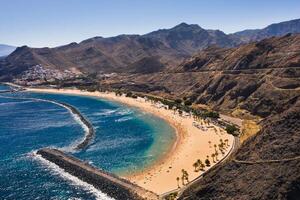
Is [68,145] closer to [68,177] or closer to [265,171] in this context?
[68,177]

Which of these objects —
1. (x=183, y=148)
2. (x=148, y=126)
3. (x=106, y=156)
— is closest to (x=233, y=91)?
(x=148, y=126)

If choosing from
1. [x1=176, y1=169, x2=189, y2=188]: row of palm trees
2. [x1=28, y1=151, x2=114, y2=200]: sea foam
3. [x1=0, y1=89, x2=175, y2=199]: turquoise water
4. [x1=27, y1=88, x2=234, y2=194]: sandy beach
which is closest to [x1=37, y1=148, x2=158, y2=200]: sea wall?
[x1=28, y1=151, x2=114, y2=200]: sea foam

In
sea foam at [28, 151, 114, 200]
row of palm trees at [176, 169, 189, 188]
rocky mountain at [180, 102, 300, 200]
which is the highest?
rocky mountain at [180, 102, 300, 200]

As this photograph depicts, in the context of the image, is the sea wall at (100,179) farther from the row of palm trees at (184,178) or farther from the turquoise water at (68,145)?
the row of palm trees at (184,178)

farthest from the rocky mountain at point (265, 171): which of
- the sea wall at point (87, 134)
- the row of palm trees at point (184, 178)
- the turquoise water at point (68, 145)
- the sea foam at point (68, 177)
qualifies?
the sea wall at point (87, 134)

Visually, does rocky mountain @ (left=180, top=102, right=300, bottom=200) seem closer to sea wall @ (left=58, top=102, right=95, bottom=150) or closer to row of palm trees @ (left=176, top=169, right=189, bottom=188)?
row of palm trees @ (left=176, top=169, right=189, bottom=188)
